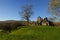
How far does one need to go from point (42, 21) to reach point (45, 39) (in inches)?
1314

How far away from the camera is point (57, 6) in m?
46.5

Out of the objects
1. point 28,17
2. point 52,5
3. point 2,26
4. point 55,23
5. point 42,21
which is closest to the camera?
point 2,26

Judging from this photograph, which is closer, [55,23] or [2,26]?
[2,26]

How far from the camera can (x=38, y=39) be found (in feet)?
76.9

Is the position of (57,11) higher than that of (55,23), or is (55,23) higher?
(57,11)

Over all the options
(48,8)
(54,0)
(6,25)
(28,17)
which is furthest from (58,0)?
(28,17)

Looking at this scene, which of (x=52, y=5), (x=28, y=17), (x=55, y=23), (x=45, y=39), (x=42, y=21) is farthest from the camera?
(x=28, y=17)

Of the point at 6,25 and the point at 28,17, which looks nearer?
the point at 6,25

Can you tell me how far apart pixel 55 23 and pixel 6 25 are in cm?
1666

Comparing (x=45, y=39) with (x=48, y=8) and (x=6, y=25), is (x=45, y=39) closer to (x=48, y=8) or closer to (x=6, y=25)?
(x=6, y=25)

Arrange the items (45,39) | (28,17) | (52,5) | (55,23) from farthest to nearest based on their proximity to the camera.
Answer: (28,17) < (55,23) < (52,5) < (45,39)

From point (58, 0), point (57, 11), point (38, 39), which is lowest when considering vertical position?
point (38, 39)

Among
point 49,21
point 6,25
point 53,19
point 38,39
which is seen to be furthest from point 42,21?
point 38,39

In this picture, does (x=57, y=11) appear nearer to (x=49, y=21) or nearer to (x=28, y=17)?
(x=49, y=21)
